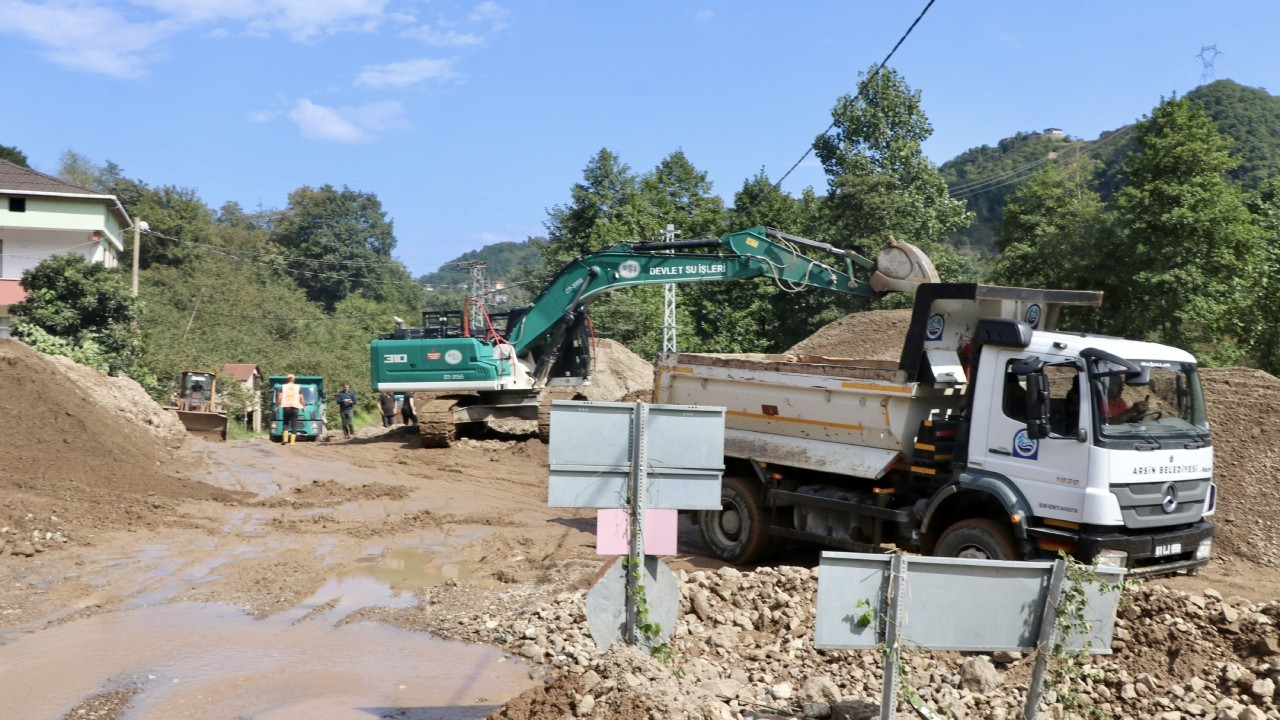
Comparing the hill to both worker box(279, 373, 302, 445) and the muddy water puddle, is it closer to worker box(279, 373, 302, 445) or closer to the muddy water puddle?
worker box(279, 373, 302, 445)

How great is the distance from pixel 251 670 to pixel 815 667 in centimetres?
396

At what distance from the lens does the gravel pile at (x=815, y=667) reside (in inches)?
235

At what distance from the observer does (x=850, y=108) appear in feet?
107

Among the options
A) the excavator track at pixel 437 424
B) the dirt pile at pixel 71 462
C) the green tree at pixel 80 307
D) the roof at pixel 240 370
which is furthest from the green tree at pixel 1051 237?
the roof at pixel 240 370

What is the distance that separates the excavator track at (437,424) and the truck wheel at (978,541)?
43.2 ft

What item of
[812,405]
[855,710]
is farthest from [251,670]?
[812,405]

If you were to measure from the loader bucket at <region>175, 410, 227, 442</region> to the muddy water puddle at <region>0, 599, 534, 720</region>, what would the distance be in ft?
56.4

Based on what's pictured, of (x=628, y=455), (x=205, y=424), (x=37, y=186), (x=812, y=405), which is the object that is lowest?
(x=205, y=424)

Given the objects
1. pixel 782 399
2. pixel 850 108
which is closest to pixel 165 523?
pixel 782 399

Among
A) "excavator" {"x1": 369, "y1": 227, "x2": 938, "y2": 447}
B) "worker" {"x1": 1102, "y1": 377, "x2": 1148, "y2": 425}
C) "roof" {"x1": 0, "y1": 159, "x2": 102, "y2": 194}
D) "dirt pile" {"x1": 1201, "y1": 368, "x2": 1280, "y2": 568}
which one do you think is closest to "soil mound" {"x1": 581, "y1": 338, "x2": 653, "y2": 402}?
"excavator" {"x1": 369, "y1": 227, "x2": 938, "y2": 447}

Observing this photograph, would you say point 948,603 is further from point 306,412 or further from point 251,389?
point 251,389

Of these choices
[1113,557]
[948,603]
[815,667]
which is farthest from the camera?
[1113,557]

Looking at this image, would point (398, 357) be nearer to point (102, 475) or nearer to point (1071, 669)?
point (102, 475)

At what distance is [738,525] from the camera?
11.0 m
